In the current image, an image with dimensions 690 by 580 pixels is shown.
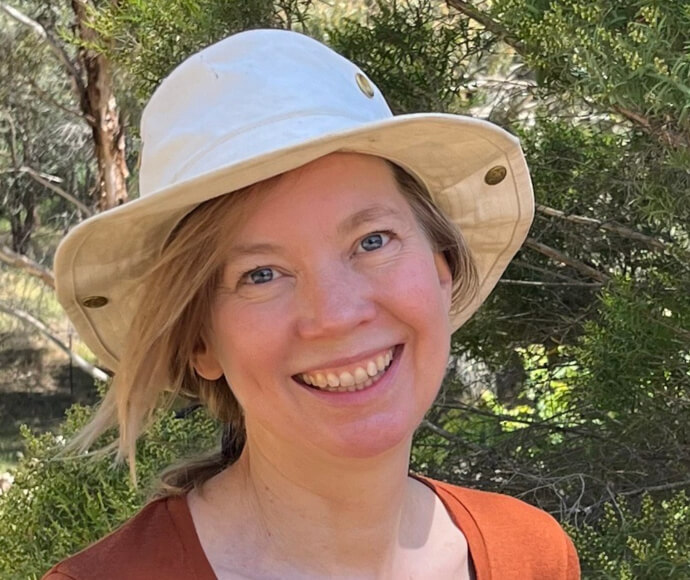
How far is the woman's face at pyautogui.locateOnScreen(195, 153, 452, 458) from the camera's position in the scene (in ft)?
3.56

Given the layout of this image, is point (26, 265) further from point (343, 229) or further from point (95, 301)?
point (343, 229)

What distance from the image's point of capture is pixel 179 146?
1084 mm

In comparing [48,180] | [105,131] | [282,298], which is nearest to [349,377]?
[282,298]

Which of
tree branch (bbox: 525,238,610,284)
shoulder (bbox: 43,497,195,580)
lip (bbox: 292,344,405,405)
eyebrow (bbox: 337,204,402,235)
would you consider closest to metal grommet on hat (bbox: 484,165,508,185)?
eyebrow (bbox: 337,204,402,235)

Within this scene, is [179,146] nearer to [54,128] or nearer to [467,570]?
[467,570]

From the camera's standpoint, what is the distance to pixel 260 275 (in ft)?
3.64

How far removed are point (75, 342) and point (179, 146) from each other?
8.61 m

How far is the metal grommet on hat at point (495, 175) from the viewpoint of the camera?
4.49 feet

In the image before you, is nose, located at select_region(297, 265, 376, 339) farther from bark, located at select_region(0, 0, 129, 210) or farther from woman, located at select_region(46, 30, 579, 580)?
bark, located at select_region(0, 0, 129, 210)

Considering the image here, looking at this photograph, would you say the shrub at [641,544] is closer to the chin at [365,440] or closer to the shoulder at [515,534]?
the shoulder at [515,534]

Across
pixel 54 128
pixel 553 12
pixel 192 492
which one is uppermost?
pixel 553 12

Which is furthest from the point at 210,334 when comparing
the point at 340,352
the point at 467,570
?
the point at 467,570

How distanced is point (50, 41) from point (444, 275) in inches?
184

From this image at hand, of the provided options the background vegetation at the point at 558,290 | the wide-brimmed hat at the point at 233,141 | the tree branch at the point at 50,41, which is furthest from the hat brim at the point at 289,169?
the tree branch at the point at 50,41
